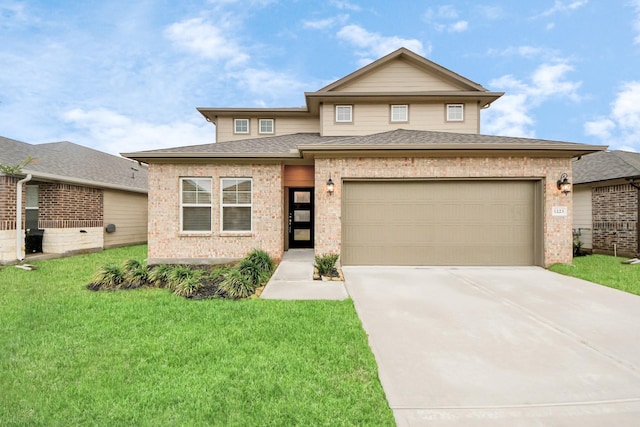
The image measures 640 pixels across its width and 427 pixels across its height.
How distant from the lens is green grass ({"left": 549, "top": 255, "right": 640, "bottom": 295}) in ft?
20.5

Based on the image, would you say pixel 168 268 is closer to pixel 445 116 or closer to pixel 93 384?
pixel 93 384

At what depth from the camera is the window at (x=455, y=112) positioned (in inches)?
442

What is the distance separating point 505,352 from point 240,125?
12.7 m

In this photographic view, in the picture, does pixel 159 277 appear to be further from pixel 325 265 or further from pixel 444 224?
pixel 444 224

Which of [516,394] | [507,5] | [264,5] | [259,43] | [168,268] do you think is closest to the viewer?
[516,394]

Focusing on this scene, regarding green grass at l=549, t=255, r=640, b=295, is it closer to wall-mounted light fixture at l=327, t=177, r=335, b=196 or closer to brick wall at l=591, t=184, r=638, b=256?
brick wall at l=591, t=184, r=638, b=256

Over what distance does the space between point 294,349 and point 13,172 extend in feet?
37.1

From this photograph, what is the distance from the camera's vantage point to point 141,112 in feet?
60.5

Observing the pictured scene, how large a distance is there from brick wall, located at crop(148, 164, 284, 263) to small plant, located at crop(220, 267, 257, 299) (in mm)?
2515

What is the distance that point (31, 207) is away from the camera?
10.4 m

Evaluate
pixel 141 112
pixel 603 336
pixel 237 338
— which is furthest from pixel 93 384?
pixel 141 112

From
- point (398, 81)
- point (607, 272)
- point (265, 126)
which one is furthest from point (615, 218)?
point (265, 126)

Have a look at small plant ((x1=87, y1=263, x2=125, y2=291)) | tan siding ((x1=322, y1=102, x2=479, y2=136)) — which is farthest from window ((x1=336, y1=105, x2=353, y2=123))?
small plant ((x1=87, y1=263, x2=125, y2=291))

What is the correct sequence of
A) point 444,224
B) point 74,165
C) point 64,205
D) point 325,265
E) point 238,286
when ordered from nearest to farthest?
point 238,286 < point 325,265 < point 444,224 < point 64,205 < point 74,165
